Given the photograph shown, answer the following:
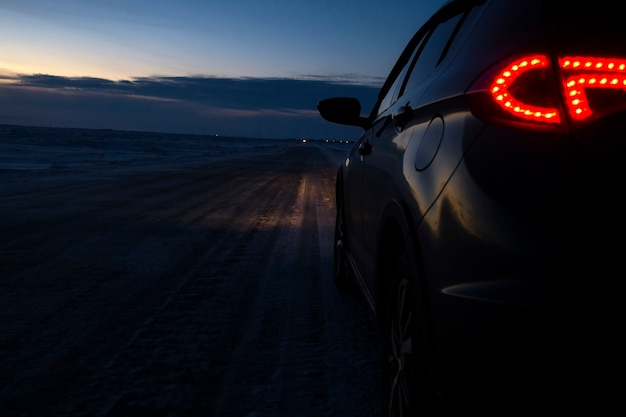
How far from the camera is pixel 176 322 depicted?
13.7 ft

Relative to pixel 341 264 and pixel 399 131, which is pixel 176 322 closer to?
pixel 341 264

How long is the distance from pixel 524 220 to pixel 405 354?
95 centimetres

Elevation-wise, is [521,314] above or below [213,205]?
above

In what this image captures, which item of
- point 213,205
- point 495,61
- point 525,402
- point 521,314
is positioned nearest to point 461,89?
point 495,61

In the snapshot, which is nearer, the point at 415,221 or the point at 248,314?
the point at 415,221

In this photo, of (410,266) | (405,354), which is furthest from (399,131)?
(405,354)

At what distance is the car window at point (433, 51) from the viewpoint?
279cm

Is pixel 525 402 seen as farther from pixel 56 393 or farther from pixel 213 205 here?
pixel 213 205

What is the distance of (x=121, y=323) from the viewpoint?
13.5ft

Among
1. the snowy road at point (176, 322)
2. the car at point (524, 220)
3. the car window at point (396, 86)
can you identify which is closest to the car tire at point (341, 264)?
the snowy road at point (176, 322)

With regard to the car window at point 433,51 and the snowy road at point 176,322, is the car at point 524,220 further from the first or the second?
the snowy road at point 176,322

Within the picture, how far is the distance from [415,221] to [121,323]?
2.59m

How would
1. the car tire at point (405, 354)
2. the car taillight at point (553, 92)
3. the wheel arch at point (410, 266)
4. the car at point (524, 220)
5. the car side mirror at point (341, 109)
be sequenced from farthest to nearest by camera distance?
the car side mirror at point (341, 109) → the car tire at point (405, 354) → the wheel arch at point (410, 266) → the car taillight at point (553, 92) → the car at point (524, 220)

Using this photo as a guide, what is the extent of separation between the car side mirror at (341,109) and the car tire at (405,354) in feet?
6.49
